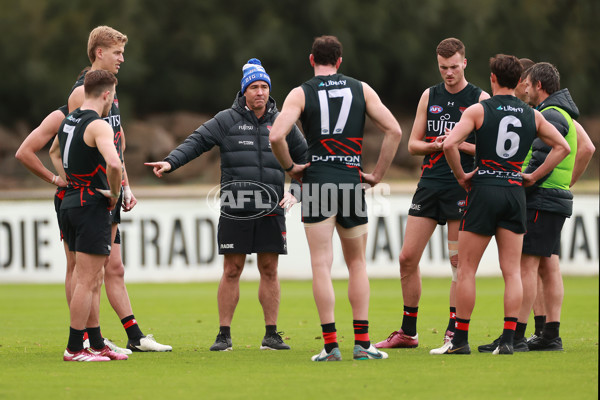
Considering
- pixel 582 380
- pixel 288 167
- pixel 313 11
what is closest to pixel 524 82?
pixel 288 167

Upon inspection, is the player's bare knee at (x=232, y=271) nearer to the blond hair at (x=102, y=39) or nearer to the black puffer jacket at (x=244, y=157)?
the black puffer jacket at (x=244, y=157)

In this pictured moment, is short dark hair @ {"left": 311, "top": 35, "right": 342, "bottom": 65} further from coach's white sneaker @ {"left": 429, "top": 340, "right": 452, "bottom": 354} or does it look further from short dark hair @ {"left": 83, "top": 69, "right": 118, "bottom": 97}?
coach's white sneaker @ {"left": 429, "top": 340, "right": 452, "bottom": 354}

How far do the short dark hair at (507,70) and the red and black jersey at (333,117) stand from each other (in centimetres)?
106

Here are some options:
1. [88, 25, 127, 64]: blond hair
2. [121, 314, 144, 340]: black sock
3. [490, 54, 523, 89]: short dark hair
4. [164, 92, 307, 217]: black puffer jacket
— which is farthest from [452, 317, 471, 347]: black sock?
[88, 25, 127, 64]: blond hair

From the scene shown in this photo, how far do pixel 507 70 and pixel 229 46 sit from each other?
27.5 meters

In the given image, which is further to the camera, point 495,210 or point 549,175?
point 549,175

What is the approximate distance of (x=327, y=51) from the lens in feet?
26.1

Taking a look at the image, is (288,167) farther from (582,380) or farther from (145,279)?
(145,279)

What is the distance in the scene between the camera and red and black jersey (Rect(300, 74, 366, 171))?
790 cm

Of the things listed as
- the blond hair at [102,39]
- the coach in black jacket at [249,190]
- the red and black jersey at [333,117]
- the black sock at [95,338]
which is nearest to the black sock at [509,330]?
the red and black jersey at [333,117]

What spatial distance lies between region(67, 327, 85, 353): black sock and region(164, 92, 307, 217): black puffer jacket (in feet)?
5.76

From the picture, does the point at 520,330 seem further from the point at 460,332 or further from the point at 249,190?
the point at 249,190

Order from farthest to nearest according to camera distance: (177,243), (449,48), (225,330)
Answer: (177,243) < (225,330) < (449,48)

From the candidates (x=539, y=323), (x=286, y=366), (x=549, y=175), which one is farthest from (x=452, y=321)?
(x=286, y=366)
